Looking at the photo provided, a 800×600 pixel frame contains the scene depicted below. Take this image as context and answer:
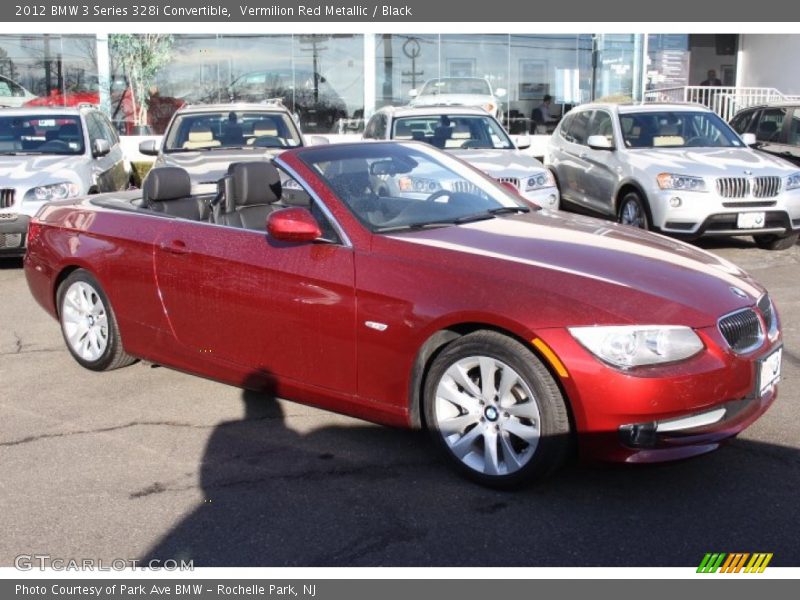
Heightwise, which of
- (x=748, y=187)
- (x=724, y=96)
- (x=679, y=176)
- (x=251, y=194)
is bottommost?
(x=748, y=187)

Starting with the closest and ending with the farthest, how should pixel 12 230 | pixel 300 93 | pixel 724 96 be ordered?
pixel 12 230 < pixel 724 96 < pixel 300 93

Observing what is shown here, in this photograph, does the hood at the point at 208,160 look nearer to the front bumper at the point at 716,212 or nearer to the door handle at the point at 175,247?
the door handle at the point at 175,247

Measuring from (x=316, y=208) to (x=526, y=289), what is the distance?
132 centimetres

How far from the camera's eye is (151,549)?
12.7 feet

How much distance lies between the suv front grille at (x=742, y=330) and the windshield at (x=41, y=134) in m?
8.84

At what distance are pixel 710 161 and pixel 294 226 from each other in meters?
7.09

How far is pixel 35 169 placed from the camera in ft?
34.1

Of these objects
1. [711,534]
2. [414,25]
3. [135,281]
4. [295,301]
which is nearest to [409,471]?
[295,301]

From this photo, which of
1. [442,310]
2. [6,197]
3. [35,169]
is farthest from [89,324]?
[35,169]

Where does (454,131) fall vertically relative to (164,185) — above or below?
above

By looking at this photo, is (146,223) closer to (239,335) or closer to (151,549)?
(239,335)

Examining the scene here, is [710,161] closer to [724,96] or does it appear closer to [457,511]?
[457,511]

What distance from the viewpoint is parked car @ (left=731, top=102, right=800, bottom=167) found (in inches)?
498

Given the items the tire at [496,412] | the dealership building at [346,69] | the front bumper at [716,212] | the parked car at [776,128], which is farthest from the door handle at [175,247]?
the dealership building at [346,69]
